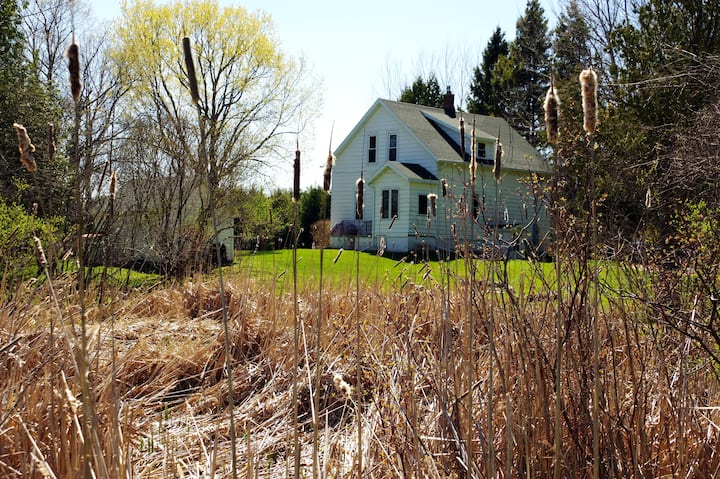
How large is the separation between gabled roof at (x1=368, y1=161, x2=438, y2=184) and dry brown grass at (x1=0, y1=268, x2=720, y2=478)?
59.5ft

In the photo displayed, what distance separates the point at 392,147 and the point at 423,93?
15.7m

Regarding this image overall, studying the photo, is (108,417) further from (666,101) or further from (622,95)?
(622,95)

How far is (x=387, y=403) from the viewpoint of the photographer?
9.89 feet

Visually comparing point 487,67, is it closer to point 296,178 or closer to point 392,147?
point 392,147

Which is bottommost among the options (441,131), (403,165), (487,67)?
(403,165)

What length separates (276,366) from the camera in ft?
14.8

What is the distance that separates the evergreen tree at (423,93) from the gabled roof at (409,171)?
16615mm

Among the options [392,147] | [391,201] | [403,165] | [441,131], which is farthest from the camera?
[441,131]

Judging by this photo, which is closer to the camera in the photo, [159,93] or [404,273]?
[404,273]

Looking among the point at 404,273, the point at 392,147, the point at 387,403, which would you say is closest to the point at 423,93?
the point at 392,147

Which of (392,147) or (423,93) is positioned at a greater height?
(423,93)

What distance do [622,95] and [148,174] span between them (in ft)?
40.9

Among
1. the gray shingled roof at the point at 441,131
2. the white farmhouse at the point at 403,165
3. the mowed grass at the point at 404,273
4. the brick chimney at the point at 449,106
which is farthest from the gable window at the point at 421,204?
the mowed grass at the point at 404,273

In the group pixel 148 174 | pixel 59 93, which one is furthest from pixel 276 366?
pixel 59 93
